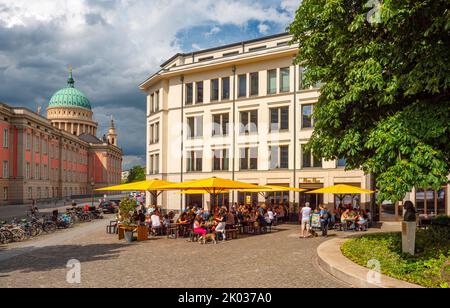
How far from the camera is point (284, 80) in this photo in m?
38.4

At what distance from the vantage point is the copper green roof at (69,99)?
144 metres

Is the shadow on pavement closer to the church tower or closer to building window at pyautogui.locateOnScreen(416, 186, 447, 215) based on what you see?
building window at pyautogui.locateOnScreen(416, 186, 447, 215)

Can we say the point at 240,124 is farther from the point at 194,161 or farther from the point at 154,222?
the point at 154,222

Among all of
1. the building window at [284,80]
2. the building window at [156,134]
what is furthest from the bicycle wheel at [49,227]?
the building window at [284,80]

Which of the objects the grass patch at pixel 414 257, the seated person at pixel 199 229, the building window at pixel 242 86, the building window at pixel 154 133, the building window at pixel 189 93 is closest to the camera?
the grass patch at pixel 414 257

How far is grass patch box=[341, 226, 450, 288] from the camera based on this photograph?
10.7 m

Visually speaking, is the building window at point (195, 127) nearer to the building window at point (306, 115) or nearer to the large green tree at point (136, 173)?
the building window at point (306, 115)

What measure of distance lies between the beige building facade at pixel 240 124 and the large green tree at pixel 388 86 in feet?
66.0

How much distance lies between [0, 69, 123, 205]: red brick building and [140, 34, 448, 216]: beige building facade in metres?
33.3

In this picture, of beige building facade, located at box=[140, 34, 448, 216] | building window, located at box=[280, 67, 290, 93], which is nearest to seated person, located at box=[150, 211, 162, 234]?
beige building facade, located at box=[140, 34, 448, 216]

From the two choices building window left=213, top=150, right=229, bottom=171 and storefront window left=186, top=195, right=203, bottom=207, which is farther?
storefront window left=186, top=195, right=203, bottom=207

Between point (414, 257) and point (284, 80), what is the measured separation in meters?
27.2

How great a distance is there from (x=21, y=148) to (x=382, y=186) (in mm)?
69480

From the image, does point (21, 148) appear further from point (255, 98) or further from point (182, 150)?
point (255, 98)
